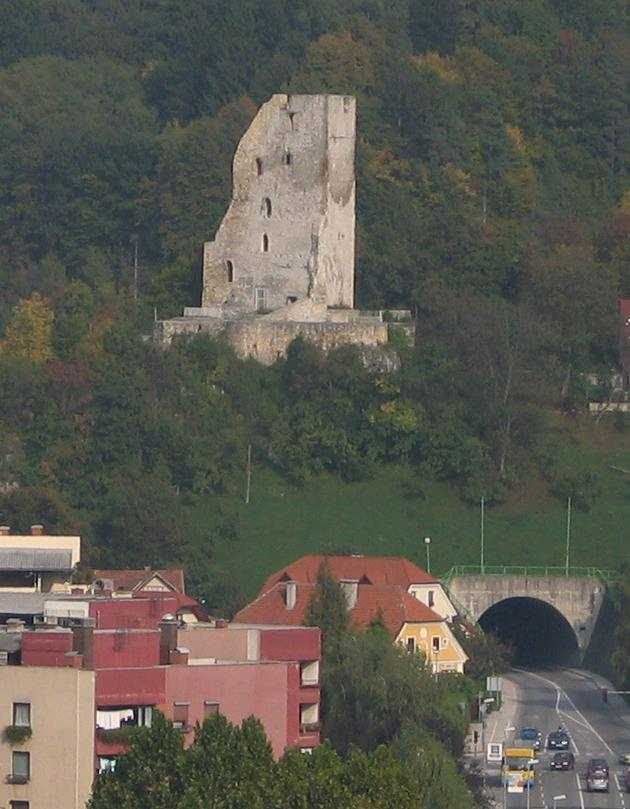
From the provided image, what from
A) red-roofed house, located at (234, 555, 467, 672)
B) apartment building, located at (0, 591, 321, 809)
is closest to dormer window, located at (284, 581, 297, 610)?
red-roofed house, located at (234, 555, 467, 672)

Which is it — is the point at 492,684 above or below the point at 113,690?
below

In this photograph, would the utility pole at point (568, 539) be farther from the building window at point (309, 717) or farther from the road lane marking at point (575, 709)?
the building window at point (309, 717)

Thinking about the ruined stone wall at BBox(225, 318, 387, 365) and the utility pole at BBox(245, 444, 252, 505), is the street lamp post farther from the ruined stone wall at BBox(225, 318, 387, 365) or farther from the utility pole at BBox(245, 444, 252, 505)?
the ruined stone wall at BBox(225, 318, 387, 365)

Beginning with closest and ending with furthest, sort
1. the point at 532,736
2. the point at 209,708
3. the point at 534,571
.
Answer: the point at 209,708, the point at 532,736, the point at 534,571

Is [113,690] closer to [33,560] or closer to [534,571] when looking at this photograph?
[33,560]

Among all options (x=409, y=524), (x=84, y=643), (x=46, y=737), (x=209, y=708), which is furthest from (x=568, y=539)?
(x=46, y=737)

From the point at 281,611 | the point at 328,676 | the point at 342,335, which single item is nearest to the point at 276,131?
the point at 342,335
